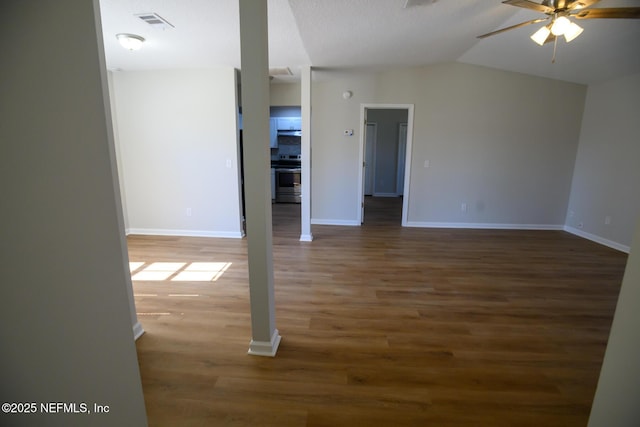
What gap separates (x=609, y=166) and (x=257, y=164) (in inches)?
210

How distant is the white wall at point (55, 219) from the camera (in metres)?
0.47

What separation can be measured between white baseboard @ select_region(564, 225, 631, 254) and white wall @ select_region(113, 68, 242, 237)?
18.3 ft

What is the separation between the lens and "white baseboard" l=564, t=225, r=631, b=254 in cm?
399

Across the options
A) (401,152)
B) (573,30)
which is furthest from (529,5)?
(401,152)

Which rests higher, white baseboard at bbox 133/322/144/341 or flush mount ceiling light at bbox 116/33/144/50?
flush mount ceiling light at bbox 116/33/144/50

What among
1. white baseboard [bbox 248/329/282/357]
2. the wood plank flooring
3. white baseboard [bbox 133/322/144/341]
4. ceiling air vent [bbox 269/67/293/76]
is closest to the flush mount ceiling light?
ceiling air vent [bbox 269/67/293/76]

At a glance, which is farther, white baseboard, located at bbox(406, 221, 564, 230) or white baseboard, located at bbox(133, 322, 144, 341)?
white baseboard, located at bbox(406, 221, 564, 230)

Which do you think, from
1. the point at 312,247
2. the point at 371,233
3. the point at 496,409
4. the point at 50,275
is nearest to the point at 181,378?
the point at 50,275

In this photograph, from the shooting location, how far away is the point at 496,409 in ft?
5.00

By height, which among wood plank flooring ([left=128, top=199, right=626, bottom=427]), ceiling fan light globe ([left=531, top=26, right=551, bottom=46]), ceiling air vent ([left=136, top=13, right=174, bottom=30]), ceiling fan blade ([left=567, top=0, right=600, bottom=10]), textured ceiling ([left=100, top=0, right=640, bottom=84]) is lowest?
wood plank flooring ([left=128, top=199, right=626, bottom=427])

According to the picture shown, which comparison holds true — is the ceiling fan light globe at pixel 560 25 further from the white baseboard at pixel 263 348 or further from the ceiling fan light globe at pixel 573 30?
the white baseboard at pixel 263 348

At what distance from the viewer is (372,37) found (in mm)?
3215

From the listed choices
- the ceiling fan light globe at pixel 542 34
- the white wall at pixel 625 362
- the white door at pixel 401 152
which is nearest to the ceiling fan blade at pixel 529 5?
the ceiling fan light globe at pixel 542 34

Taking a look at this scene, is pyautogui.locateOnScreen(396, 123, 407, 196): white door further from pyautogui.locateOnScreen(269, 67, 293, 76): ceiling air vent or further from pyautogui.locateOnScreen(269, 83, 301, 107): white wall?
pyautogui.locateOnScreen(269, 67, 293, 76): ceiling air vent
